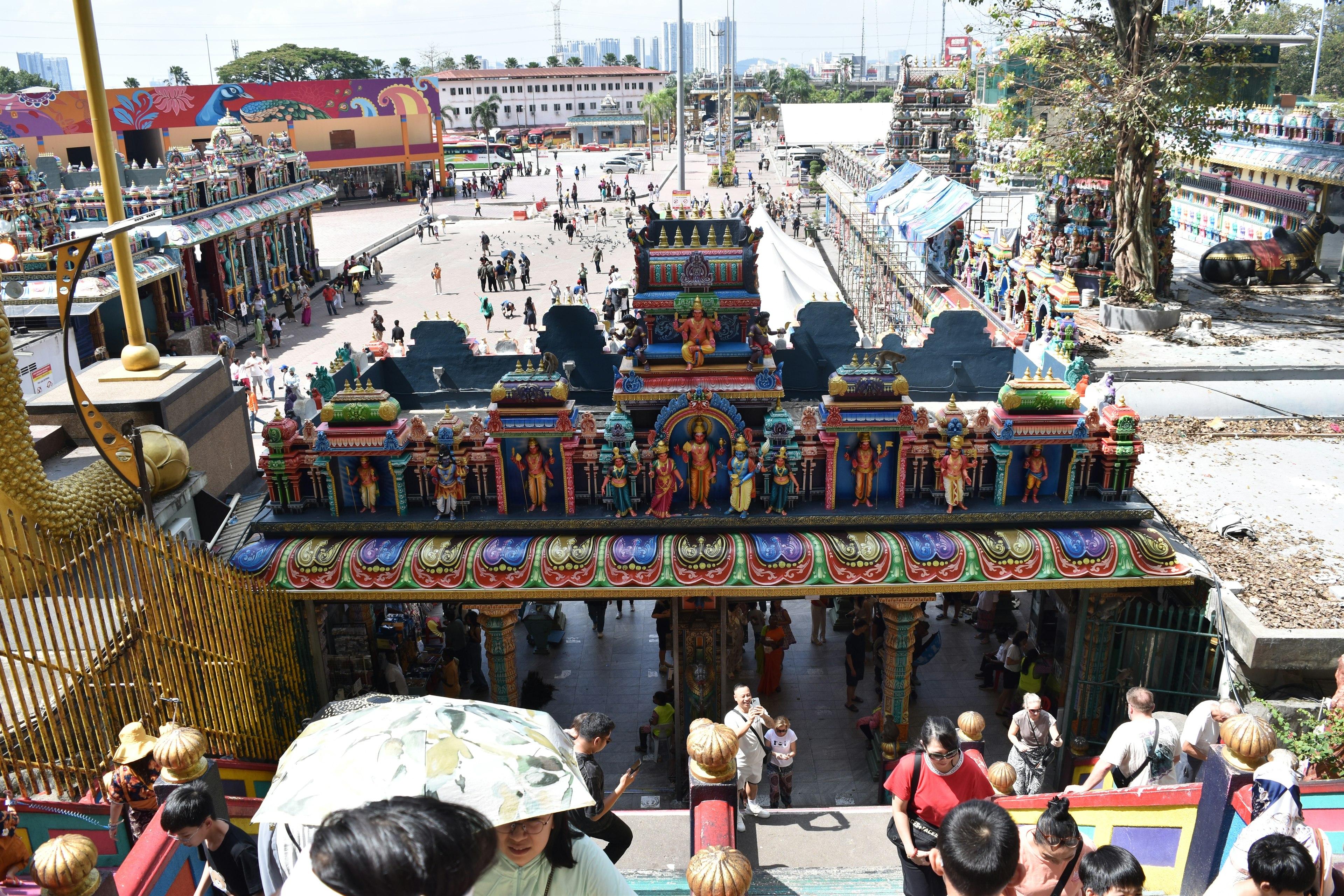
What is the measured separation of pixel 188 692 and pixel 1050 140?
2643cm

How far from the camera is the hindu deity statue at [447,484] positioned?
37.0 feet

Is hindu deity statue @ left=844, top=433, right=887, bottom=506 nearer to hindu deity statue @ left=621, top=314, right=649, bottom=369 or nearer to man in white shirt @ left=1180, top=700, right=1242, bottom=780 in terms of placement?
hindu deity statue @ left=621, top=314, right=649, bottom=369

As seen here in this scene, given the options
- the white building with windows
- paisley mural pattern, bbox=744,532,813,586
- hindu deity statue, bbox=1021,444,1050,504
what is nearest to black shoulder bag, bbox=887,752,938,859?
paisley mural pattern, bbox=744,532,813,586

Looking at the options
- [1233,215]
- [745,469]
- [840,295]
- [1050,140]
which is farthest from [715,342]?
[1233,215]

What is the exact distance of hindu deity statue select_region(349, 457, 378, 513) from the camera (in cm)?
1141

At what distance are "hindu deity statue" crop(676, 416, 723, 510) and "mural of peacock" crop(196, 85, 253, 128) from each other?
62.7m

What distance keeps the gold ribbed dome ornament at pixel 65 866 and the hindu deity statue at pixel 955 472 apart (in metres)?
8.92

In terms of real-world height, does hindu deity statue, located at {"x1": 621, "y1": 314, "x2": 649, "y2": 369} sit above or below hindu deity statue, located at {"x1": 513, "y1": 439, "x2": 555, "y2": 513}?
above

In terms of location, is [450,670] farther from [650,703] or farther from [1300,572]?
[1300,572]

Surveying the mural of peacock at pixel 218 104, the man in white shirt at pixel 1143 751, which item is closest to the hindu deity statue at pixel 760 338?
the man in white shirt at pixel 1143 751

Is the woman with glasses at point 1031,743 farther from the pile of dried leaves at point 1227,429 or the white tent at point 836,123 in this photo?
the white tent at point 836,123

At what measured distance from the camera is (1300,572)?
11.5 metres

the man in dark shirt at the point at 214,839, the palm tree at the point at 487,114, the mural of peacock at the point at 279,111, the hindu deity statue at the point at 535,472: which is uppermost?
the palm tree at the point at 487,114

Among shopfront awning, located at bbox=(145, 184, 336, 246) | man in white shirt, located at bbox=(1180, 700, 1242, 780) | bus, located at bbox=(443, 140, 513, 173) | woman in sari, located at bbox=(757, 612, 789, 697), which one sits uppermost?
bus, located at bbox=(443, 140, 513, 173)
